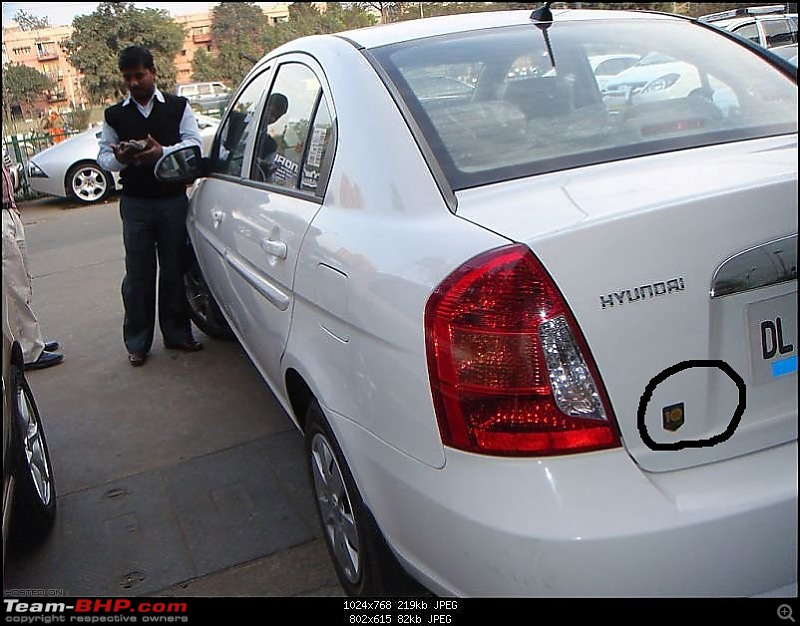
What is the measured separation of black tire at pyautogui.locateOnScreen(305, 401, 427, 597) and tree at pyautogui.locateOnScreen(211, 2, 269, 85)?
548cm

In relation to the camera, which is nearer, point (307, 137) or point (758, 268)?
point (758, 268)

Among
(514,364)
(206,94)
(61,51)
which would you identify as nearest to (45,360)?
(514,364)

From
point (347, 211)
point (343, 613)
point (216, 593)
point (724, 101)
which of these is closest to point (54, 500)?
point (216, 593)

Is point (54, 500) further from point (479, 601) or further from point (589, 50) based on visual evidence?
point (589, 50)

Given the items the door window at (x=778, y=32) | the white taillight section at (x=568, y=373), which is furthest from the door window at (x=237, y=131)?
the door window at (x=778, y=32)

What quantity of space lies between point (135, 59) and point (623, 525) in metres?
3.96

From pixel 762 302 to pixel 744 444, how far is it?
0.30 metres

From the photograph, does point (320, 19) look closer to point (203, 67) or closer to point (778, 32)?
point (778, 32)

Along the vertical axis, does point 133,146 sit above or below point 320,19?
below

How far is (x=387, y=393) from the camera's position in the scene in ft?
6.12

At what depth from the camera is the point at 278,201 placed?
→ 283 centimetres

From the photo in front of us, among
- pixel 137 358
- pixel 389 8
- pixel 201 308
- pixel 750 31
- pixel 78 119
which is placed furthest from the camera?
pixel 78 119

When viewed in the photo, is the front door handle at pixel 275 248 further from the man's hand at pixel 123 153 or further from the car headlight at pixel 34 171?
the car headlight at pixel 34 171

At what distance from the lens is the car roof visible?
2709mm
